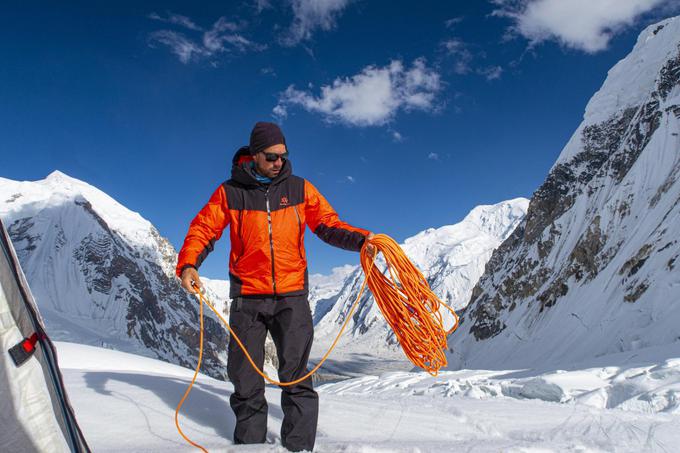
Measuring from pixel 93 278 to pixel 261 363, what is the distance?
161059 millimetres

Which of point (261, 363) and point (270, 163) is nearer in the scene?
point (261, 363)

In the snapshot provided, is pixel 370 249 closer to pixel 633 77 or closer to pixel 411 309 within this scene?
pixel 411 309

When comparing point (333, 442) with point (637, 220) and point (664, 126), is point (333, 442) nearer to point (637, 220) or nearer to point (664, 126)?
point (637, 220)

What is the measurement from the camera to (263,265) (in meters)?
3.67

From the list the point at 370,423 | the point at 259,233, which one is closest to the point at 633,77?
the point at 370,423

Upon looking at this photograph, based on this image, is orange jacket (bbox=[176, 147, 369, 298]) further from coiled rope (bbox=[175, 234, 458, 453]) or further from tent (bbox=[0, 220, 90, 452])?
tent (bbox=[0, 220, 90, 452])

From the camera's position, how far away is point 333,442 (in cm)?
351

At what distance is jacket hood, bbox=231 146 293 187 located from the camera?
149 inches

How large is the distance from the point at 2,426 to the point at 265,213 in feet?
6.91

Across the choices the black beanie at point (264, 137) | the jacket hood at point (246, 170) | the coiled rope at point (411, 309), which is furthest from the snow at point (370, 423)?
the black beanie at point (264, 137)

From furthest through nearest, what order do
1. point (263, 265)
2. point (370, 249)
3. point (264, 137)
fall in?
1. point (370, 249)
2. point (264, 137)
3. point (263, 265)

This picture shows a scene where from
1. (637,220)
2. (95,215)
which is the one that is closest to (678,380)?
(637,220)

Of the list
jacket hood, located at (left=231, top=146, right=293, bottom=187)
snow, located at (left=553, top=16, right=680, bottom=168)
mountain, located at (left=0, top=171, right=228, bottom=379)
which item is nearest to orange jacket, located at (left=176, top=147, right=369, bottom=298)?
jacket hood, located at (left=231, top=146, right=293, bottom=187)

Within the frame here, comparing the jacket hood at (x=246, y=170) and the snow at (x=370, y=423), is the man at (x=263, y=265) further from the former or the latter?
the snow at (x=370, y=423)
